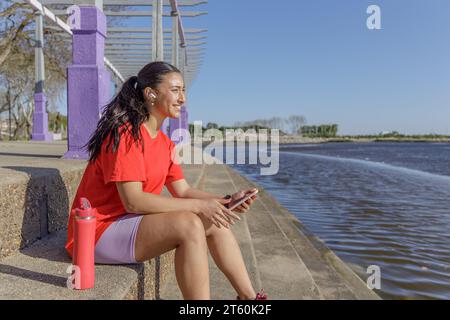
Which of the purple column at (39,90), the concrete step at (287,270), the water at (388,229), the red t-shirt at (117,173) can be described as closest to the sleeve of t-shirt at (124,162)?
the red t-shirt at (117,173)

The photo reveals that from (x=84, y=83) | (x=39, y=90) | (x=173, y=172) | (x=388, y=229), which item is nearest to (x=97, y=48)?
(x=84, y=83)

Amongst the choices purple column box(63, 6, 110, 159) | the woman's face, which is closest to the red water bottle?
the woman's face

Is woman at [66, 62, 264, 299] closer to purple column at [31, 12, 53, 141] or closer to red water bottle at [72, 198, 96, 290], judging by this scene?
red water bottle at [72, 198, 96, 290]

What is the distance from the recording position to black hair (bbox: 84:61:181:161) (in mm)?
1852

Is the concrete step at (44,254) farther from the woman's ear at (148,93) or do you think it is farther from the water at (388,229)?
the water at (388,229)

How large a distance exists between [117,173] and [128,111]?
1.28ft

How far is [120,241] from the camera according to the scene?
6.03 feet

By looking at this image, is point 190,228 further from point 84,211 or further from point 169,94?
point 169,94

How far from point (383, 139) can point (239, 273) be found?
13141 cm

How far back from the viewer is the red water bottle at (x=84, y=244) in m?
1.63

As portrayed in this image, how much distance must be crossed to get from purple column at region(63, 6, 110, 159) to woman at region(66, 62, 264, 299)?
2310 mm

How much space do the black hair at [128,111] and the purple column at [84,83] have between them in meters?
2.29

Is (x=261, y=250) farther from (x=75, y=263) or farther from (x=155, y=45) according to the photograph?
(x=155, y=45)

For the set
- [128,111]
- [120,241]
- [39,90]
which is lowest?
[120,241]
